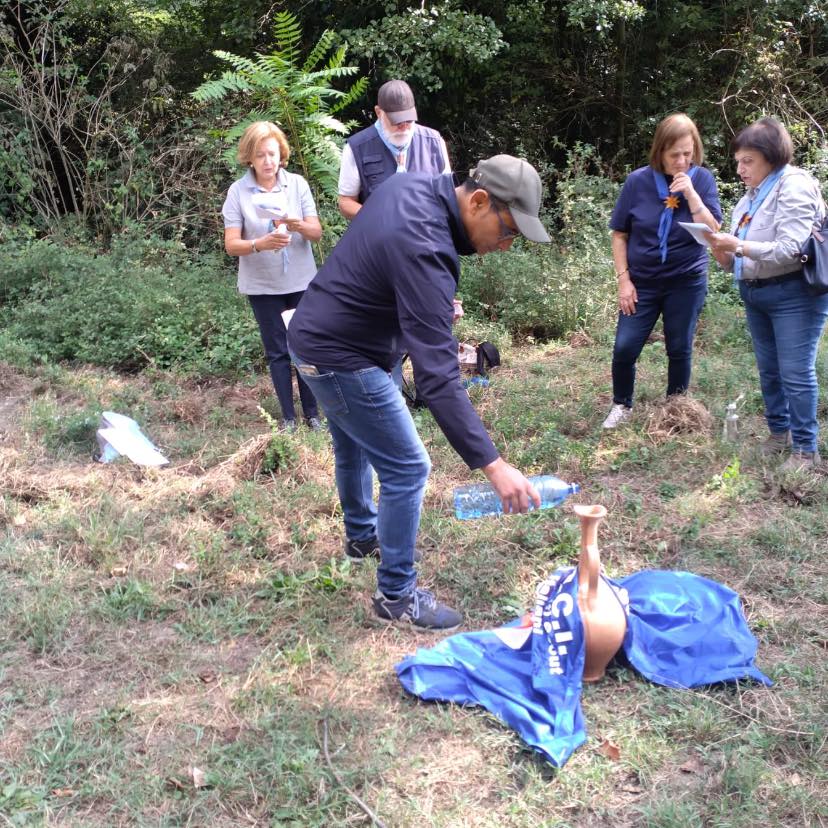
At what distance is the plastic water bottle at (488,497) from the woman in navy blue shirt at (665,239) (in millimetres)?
1104

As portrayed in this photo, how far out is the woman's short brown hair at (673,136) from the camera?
14.9 ft

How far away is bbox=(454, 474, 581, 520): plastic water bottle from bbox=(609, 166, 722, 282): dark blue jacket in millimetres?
1365

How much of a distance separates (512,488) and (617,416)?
9.23 feet

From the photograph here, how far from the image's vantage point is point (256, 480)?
15.0 feet

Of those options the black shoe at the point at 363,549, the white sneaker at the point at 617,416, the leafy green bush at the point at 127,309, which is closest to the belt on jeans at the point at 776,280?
the white sneaker at the point at 617,416

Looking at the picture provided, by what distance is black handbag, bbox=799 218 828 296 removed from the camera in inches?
161

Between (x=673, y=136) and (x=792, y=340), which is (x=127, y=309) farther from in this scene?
(x=792, y=340)

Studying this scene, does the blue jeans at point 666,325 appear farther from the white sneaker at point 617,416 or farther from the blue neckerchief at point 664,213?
the blue neckerchief at point 664,213

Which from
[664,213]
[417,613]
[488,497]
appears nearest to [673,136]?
[664,213]

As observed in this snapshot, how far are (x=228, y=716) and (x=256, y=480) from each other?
1.85m

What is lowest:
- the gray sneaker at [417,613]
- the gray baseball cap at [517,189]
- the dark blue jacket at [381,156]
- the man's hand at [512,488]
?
the gray sneaker at [417,613]

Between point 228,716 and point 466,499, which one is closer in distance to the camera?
point 228,716

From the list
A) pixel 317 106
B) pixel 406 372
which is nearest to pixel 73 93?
pixel 317 106

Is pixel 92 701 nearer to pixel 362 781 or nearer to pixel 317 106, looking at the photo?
pixel 362 781
